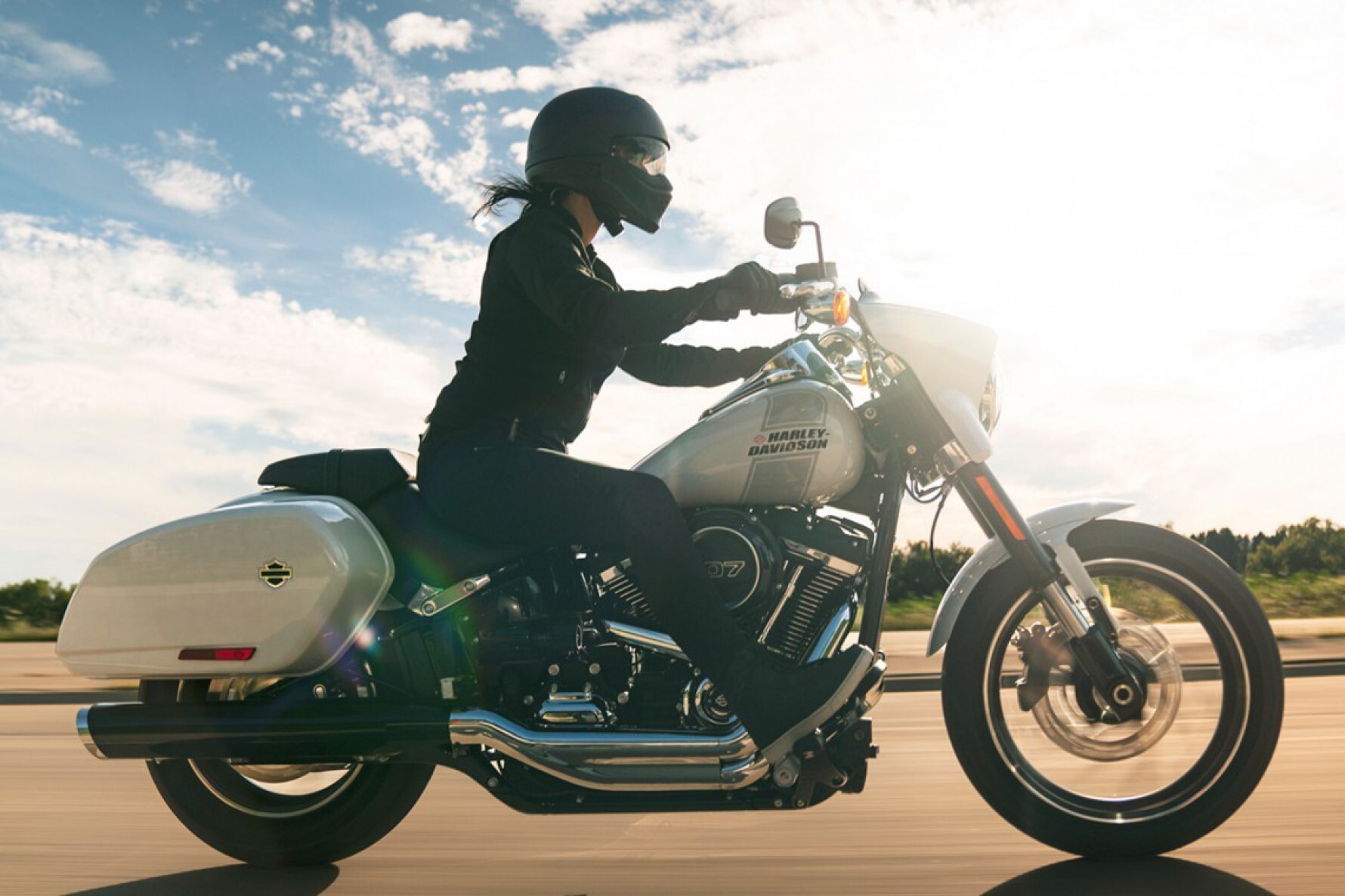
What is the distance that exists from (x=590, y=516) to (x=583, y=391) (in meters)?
0.44

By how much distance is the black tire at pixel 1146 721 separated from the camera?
3229 millimetres

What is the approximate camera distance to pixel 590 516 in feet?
10.6

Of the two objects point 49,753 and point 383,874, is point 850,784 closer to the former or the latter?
point 383,874

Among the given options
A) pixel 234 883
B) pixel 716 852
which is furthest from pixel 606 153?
pixel 234 883

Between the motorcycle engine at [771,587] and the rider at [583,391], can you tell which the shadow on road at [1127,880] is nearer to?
the rider at [583,391]

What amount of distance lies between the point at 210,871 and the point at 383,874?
1.72 feet

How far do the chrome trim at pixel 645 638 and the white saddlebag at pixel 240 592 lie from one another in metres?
0.63

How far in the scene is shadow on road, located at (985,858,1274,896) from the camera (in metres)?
2.95

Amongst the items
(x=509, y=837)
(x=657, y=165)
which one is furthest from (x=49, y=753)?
(x=657, y=165)

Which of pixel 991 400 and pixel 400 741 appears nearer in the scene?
pixel 400 741

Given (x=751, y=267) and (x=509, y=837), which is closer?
(x=751, y=267)

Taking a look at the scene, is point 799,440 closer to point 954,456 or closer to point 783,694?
point 954,456

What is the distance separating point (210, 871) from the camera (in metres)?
3.52

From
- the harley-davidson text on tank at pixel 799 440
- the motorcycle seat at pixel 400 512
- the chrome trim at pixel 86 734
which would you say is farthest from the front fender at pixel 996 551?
the chrome trim at pixel 86 734
